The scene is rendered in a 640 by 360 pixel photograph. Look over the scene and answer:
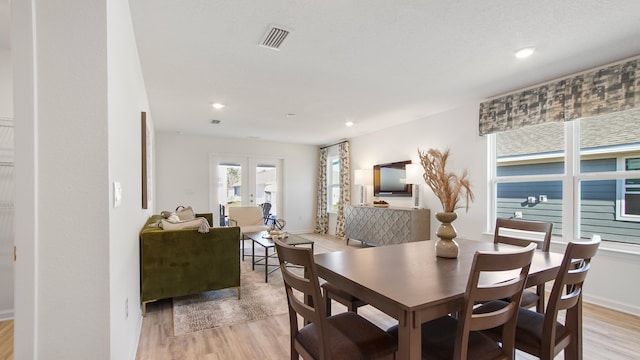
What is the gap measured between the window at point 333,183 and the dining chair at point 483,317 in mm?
5879

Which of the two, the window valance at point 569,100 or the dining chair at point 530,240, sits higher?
the window valance at point 569,100

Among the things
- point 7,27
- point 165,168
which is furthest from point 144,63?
point 165,168

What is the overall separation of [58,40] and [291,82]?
229cm

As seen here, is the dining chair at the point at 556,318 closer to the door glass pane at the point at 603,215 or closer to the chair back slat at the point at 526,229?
the chair back slat at the point at 526,229

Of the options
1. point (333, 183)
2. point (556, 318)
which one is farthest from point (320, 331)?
point (333, 183)

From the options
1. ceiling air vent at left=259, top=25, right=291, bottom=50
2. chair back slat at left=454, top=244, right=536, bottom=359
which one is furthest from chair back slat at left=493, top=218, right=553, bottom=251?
ceiling air vent at left=259, top=25, right=291, bottom=50

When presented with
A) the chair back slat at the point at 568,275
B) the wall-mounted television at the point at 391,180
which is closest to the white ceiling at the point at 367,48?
the wall-mounted television at the point at 391,180

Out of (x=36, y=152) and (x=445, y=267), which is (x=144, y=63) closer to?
(x=36, y=152)

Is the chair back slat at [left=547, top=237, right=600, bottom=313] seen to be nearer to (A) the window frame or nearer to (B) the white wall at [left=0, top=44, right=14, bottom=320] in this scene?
(B) the white wall at [left=0, top=44, right=14, bottom=320]

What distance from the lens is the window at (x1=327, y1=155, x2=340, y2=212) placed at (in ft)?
24.1

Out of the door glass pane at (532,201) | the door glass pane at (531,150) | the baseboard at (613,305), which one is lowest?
the baseboard at (613,305)

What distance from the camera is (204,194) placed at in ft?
21.7

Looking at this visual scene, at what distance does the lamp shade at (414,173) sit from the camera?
486cm

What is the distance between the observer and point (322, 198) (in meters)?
7.54
